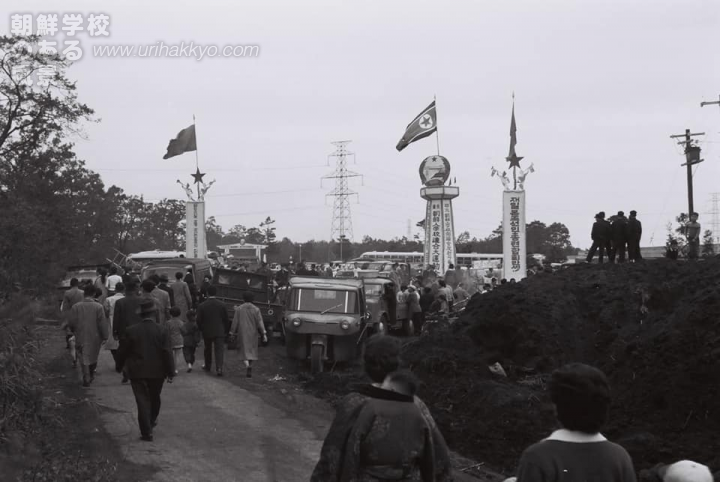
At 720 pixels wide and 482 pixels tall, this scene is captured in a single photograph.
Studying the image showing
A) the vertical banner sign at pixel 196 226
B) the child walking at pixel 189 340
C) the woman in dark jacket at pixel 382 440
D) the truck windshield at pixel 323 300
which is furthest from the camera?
the vertical banner sign at pixel 196 226

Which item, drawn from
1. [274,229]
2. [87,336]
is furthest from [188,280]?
[274,229]

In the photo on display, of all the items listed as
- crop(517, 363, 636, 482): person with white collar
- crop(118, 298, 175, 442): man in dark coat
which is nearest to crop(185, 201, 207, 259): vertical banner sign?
crop(118, 298, 175, 442): man in dark coat

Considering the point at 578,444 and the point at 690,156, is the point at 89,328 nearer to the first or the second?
the point at 578,444

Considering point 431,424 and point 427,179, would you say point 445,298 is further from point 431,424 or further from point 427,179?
point 427,179

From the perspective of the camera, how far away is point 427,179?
53.7 m

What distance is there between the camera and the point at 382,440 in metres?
4.69

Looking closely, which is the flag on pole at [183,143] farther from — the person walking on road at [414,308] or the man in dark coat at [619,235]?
the man in dark coat at [619,235]

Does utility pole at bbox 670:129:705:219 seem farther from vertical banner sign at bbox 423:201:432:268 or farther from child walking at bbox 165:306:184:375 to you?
child walking at bbox 165:306:184:375

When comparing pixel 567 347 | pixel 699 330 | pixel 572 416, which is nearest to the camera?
pixel 572 416

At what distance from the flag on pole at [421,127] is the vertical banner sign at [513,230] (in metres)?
11.0

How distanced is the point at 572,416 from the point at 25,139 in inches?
1365

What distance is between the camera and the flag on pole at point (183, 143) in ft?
161

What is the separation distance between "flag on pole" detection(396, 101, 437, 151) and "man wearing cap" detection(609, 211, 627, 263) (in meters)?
29.2

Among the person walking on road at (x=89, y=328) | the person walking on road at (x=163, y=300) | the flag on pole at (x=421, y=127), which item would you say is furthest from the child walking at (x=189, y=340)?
the flag on pole at (x=421, y=127)
